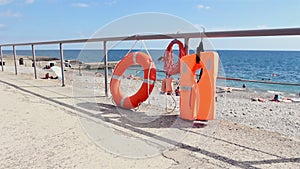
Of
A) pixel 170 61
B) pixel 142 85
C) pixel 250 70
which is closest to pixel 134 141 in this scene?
pixel 142 85

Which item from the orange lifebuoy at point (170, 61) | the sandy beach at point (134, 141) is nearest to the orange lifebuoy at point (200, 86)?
the sandy beach at point (134, 141)

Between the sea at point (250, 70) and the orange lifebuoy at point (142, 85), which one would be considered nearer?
the orange lifebuoy at point (142, 85)

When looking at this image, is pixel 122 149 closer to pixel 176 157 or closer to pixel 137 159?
pixel 137 159

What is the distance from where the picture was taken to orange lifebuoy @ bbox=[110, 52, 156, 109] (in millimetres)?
3266

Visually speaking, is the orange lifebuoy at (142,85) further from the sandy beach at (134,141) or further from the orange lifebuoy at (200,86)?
the orange lifebuoy at (200,86)

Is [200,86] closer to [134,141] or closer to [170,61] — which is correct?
[170,61]

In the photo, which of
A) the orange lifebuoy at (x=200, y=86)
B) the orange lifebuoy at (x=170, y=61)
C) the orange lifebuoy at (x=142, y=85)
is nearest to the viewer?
the orange lifebuoy at (x=200, y=86)

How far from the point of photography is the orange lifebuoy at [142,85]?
327 cm

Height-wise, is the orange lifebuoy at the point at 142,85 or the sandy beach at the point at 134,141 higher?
the orange lifebuoy at the point at 142,85

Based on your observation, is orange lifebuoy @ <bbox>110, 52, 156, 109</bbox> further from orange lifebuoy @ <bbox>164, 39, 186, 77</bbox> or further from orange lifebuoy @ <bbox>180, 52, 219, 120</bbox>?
orange lifebuoy @ <bbox>180, 52, 219, 120</bbox>

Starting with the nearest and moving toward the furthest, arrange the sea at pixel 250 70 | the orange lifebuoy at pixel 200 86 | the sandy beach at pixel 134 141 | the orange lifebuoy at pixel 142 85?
the sandy beach at pixel 134 141
the orange lifebuoy at pixel 200 86
the orange lifebuoy at pixel 142 85
the sea at pixel 250 70

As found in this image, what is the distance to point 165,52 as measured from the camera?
3285mm

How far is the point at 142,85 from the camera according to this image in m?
3.38

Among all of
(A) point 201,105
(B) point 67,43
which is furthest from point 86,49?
(A) point 201,105
